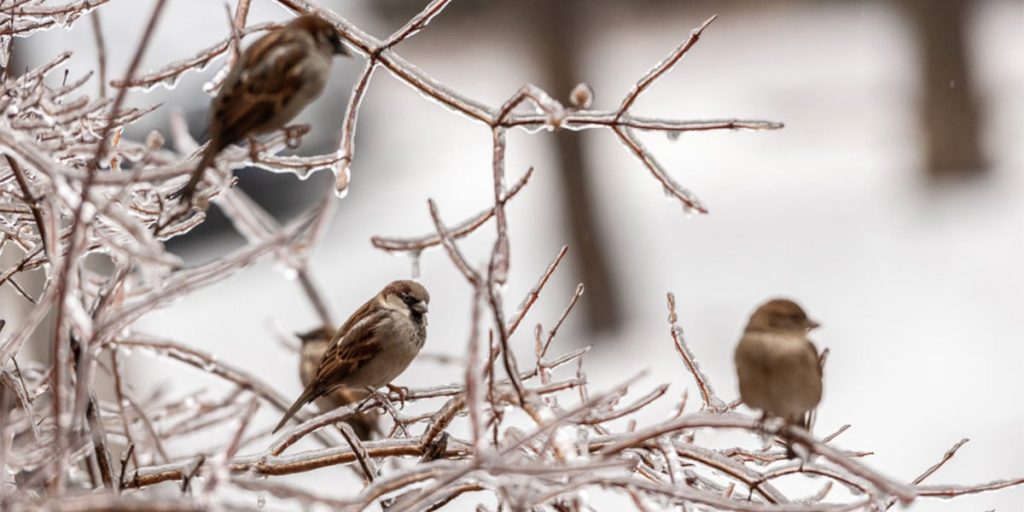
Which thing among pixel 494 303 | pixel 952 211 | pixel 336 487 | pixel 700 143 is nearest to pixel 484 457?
pixel 494 303

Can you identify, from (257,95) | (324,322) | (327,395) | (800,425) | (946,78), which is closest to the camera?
(257,95)

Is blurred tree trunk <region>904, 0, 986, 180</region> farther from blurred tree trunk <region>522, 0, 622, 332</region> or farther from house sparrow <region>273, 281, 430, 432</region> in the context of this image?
house sparrow <region>273, 281, 430, 432</region>

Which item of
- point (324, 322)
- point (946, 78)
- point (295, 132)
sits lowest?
point (324, 322)

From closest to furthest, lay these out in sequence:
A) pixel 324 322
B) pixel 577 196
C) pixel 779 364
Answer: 1. pixel 324 322
2. pixel 779 364
3. pixel 577 196

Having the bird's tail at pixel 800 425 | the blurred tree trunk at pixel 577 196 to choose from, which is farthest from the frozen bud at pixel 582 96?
the blurred tree trunk at pixel 577 196

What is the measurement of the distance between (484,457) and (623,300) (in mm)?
7672

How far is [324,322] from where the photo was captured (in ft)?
5.67

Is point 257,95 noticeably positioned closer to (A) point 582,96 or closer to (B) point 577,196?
(A) point 582,96

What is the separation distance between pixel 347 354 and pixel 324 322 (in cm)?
98

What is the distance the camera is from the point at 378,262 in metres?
10.1

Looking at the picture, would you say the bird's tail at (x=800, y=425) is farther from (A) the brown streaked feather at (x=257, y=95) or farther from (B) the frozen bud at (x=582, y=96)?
(A) the brown streaked feather at (x=257, y=95)

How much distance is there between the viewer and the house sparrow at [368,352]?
2688 mm

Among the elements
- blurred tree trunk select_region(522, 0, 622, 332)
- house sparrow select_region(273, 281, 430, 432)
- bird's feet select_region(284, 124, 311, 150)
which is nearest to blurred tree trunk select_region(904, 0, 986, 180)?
blurred tree trunk select_region(522, 0, 622, 332)

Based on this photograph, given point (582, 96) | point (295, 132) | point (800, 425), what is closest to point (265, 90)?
point (295, 132)
